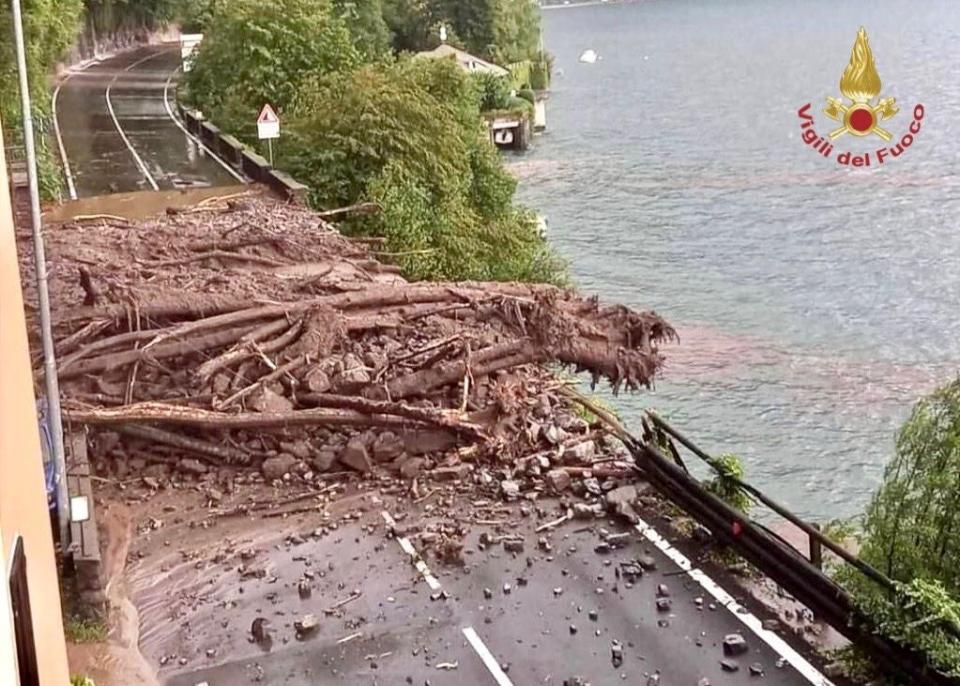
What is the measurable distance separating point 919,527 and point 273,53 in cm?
1635

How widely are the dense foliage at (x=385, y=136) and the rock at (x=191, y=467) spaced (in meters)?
5.70

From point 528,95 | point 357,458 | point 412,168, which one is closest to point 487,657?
point 357,458

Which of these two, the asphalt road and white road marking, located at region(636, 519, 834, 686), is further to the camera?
the asphalt road

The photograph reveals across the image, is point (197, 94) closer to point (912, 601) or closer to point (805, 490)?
point (805, 490)

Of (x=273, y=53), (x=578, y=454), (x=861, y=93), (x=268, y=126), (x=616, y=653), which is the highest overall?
(x=273, y=53)

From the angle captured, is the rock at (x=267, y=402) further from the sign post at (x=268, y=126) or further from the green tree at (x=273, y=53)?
the green tree at (x=273, y=53)

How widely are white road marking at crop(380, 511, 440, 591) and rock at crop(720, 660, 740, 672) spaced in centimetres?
170

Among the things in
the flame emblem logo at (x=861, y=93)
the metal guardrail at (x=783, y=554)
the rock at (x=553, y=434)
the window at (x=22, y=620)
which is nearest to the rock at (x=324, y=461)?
the rock at (x=553, y=434)

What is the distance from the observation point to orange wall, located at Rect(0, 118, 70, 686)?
2377mm

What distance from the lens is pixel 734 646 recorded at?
601 cm

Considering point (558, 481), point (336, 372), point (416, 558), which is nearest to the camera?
point (416, 558)

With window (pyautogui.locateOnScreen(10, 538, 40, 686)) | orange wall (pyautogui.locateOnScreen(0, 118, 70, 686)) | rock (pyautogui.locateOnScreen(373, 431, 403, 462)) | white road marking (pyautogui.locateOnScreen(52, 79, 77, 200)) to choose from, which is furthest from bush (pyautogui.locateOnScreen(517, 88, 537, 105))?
window (pyautogui.locateOnScreen(10, 538, 40, 686))

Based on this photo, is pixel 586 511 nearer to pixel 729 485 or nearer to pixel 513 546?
pixel 513 546

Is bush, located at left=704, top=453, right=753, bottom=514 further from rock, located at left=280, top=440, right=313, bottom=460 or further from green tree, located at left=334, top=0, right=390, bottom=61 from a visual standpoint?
green tree, located at left=334, top=0, right=390, bottom=61
